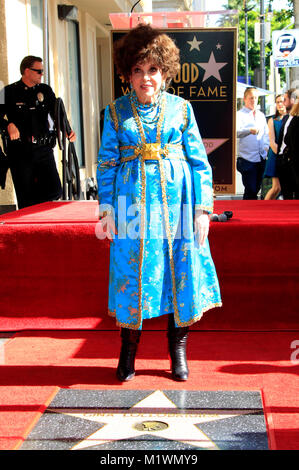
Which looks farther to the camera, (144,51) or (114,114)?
(114,114)

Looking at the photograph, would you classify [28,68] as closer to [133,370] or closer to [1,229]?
[1,229]

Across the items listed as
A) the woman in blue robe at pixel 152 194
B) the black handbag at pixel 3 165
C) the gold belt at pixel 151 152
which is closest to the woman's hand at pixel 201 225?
the woman in blue robe at pixel 152 194

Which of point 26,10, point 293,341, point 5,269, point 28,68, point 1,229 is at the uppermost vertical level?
point 26,10

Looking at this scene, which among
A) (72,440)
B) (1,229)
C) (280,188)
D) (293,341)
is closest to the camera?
(72,440)

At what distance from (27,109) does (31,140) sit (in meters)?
0.29

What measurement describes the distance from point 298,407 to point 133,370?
0.91 m

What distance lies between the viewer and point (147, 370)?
3.65 meters

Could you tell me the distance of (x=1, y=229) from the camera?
4.42 m

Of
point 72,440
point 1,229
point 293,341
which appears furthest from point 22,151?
point 72,440

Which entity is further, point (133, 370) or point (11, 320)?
point (11, 320)

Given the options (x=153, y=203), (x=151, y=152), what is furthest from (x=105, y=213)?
(x=151, y=152)

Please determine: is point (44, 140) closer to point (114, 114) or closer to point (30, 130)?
point (30, 130)

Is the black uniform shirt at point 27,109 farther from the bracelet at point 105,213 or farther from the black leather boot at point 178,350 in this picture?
the black leather boot at point 178,350

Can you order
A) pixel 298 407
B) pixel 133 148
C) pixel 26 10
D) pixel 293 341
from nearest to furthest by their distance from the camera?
pixel 298 407
pixel 133 148
pixel 293 341
pixel 26 10
